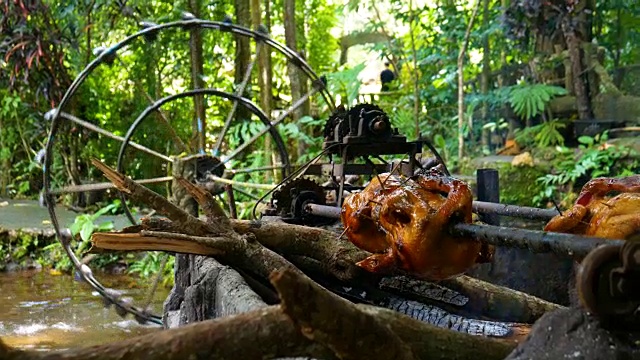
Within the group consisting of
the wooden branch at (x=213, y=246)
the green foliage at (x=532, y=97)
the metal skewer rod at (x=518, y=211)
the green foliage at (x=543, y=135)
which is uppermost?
the green foliage at (x=532, y=97)

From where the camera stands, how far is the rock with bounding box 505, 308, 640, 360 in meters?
1.13

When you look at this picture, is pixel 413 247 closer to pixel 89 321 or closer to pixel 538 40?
pixel 89 321

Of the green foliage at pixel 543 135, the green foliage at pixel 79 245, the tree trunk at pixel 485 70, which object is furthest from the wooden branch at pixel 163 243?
the tree trunk at pixel 485 70

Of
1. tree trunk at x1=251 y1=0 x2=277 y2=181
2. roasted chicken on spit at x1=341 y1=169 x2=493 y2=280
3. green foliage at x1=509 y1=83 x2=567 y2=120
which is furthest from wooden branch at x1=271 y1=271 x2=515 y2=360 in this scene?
tree trunk at x1=251 y1=0 x2=277 y2=181

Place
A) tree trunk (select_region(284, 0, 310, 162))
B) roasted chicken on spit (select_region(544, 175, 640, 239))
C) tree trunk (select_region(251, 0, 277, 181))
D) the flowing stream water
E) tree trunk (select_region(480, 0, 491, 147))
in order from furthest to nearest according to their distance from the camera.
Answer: tree trunk (select_region(480, 0, 491, 147)), tree trunk (select_region(284, 0, 310, 162)), tree trunk (select_region(251, 0, 277, 181)), the flowing stream water, roasted chicken on spit (select_region(544, 175, 640, 239))

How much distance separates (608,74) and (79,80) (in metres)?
6.70

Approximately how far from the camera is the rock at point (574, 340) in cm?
113

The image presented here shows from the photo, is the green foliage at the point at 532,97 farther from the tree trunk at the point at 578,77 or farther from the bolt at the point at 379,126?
the bolt at the point at 379,126

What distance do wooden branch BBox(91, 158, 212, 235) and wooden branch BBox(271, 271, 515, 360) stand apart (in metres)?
1.48

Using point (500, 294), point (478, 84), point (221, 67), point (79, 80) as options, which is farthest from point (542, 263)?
point (221, 67)

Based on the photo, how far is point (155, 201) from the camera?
260cm

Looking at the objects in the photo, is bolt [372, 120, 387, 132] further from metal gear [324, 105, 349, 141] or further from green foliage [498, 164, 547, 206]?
green foliage [498, 164, 547, 206]

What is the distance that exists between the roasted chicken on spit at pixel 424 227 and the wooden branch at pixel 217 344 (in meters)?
1.19

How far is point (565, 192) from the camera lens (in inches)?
305
